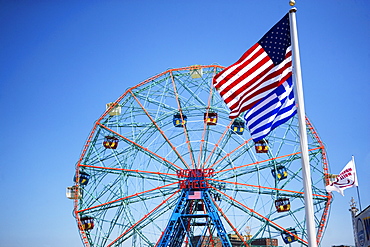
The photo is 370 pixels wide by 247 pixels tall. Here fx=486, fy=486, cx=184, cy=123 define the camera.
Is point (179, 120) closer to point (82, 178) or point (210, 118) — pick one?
point (210, 118)

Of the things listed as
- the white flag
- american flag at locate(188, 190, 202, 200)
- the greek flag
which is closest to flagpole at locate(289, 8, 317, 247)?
the greek flag

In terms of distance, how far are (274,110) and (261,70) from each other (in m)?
1.51

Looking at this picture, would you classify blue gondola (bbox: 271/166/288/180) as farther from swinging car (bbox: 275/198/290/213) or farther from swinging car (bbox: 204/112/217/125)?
swinging car (bbox: 204/112/217/125)

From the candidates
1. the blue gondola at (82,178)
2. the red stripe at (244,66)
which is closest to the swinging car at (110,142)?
the blue gondola at (82,178)

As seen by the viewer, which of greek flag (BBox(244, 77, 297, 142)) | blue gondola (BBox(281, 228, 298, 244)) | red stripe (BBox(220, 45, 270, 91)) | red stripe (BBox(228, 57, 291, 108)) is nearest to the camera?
greek flag (BBox(244, 77, 297, 142))

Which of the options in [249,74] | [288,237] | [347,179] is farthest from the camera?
[288,237]

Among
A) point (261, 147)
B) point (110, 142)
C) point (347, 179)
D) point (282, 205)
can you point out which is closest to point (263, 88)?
point (347, 179)

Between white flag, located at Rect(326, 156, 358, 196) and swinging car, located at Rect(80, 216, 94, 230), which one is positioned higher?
swinging car, located at Rect(80, 216, 94, 230)

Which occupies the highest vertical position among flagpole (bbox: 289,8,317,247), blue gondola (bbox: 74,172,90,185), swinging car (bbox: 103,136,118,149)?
swinging car (bbox: 103,136,118,149)

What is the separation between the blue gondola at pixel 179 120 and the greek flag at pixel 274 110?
24882 mm

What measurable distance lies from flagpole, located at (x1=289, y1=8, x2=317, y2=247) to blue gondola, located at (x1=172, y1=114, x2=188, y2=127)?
27.2 m

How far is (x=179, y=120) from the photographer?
4147 centimetres

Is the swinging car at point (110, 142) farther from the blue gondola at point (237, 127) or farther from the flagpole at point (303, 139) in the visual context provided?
the flagpole at point (303, 139)

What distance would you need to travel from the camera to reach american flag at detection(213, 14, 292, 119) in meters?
15.5
